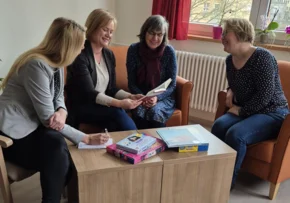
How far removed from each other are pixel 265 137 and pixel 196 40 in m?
1.49

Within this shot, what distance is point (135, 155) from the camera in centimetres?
147

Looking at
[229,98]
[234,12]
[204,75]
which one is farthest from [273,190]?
[234,12]

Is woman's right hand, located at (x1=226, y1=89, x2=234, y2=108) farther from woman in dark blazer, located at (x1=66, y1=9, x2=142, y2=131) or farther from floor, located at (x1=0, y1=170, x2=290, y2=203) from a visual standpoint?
woman in dark blazer, located at (x1=66, y1=9, x2=142, y2=131)

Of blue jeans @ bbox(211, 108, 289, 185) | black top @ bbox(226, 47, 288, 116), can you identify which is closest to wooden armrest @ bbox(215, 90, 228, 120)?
black top @ bbox(226, 47, 288, 116)

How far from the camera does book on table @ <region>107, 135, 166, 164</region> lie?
1.45 metres

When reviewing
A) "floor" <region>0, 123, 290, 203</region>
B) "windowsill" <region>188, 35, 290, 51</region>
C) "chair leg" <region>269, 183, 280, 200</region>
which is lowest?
"floor" <region>0, 123, 290, 203</region>

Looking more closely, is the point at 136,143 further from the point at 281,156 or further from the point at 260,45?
the point at 260,45

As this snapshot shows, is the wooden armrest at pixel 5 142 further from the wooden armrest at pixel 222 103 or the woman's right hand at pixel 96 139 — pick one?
the wooden armrest at pixel 222 103

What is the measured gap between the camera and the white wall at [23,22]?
2330 mm

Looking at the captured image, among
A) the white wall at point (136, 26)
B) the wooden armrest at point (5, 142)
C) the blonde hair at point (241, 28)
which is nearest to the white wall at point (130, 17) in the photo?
the white wall at point (136, 26)

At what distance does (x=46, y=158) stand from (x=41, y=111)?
23cm

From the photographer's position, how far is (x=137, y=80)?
93.5 inches

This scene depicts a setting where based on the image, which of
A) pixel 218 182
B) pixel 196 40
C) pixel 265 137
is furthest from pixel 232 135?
pixel 196 40

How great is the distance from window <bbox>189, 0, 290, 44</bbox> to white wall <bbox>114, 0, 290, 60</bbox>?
182 millimetres
